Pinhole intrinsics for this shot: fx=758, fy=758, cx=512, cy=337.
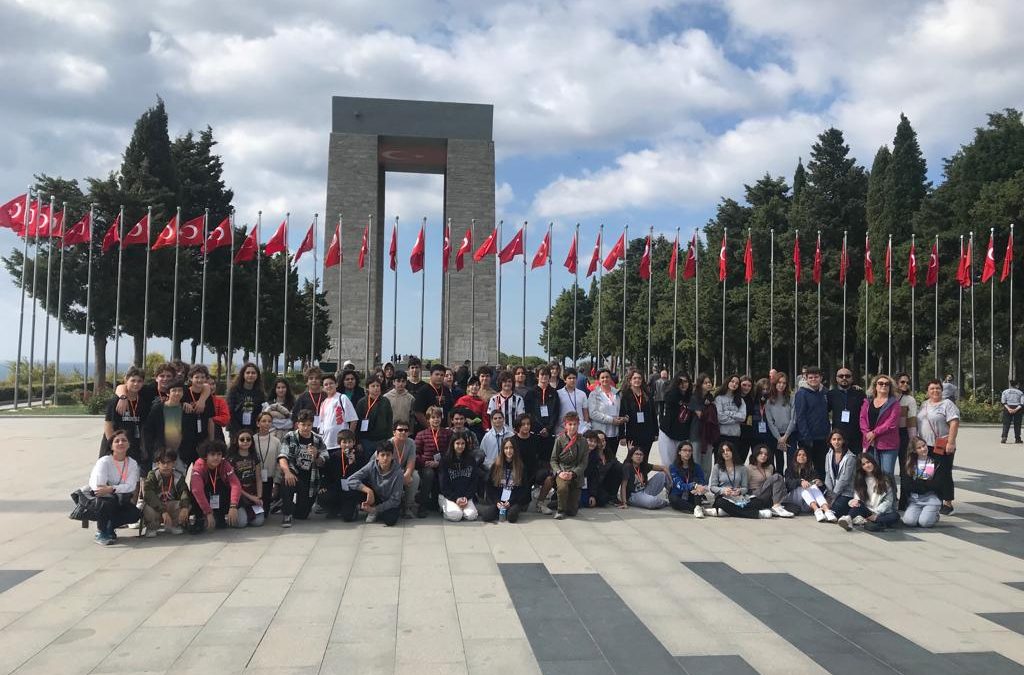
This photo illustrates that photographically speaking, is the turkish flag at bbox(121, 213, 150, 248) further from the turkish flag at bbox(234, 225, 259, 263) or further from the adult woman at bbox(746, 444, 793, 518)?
the adult woman at bbox(746, 444, 793, 518)

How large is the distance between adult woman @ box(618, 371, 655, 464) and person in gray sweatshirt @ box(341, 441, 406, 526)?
9.15 ft

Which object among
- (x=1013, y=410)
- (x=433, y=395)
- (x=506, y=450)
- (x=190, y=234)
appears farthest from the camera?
(x=190, y=234)

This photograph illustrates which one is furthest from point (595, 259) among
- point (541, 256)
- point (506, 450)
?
point (506, 450)

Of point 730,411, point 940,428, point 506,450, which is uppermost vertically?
point 730,411

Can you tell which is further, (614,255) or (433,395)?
(614,255)

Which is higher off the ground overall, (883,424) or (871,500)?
(883,424)

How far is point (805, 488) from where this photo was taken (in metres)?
8.06

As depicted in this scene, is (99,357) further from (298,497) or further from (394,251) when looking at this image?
(298,497)

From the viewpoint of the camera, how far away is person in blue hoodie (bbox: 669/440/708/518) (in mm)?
8158

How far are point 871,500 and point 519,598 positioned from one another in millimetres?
4266

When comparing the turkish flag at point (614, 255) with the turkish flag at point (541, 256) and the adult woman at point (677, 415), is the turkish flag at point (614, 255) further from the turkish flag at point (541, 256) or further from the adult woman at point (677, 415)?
the adult woman at point (677, 415)

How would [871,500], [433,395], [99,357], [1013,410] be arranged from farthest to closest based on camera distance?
[99,357] < [1013,410] < [433,395] < [871,500]

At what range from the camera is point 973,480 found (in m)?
11.0

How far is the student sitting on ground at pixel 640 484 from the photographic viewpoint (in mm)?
8383
